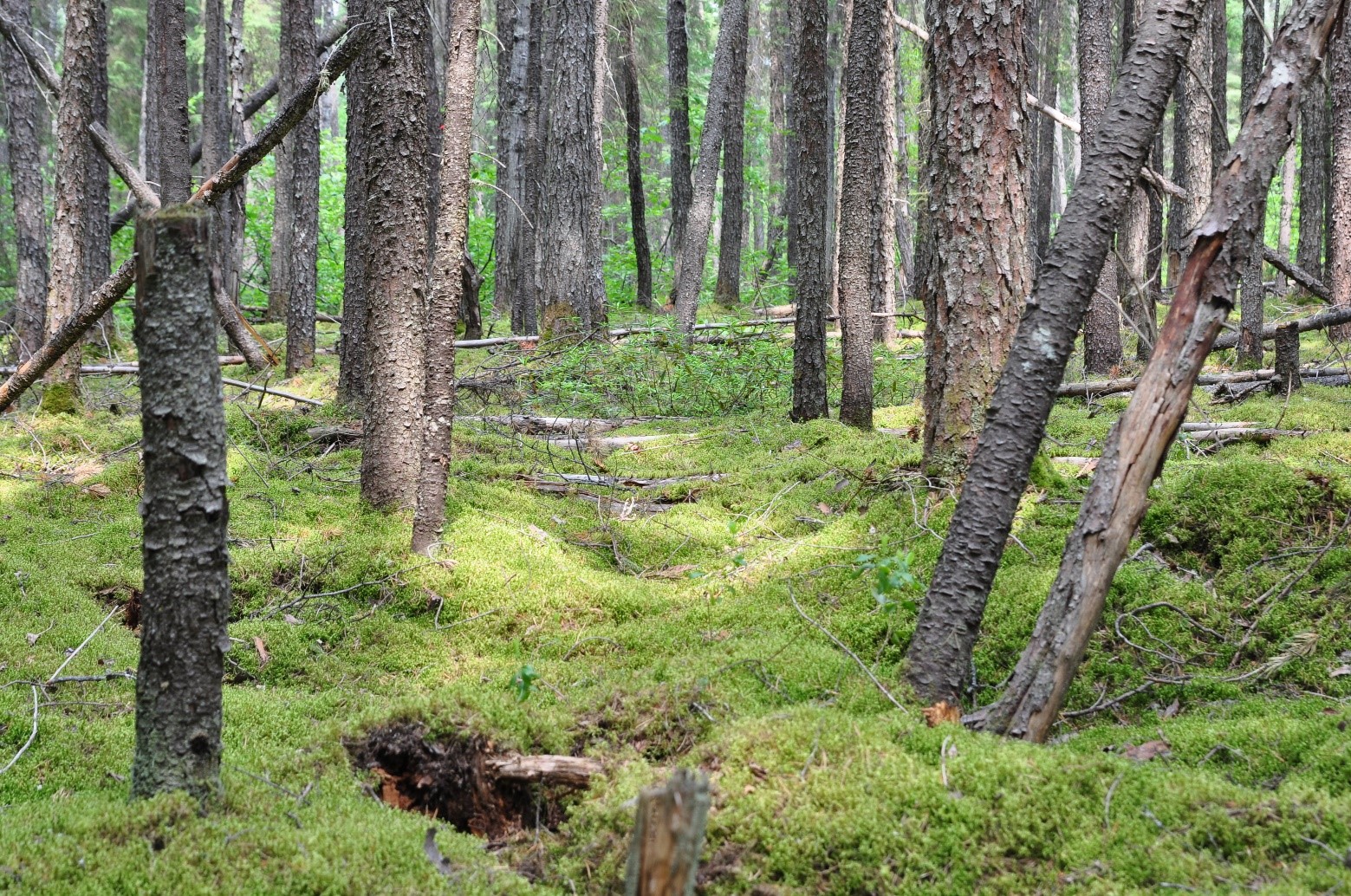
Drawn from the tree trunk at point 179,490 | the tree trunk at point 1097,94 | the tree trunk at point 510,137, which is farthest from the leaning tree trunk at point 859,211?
the tree trunk at point 510,137

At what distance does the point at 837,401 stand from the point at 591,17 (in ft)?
21.2

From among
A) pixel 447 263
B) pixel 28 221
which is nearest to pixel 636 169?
pixel 28 221

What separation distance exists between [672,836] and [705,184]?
12586mm

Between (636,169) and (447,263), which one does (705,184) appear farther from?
(447,263)

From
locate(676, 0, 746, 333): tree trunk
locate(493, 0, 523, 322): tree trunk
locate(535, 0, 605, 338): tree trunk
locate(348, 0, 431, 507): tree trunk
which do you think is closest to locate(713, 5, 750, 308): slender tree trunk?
locate(676, 0, 746, 333): tree trunk

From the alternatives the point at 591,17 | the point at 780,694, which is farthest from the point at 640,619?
the point at 591,17

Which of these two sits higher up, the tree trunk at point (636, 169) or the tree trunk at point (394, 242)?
the tree trunk at point (636, 169)

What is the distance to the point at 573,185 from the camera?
42.3 ft

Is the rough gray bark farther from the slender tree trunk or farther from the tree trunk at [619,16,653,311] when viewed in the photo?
the slender tree trunk

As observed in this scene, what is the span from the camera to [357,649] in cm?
456

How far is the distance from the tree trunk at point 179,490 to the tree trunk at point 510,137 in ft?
45.7

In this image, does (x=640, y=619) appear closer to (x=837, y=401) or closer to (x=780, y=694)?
(x=780, y=694)

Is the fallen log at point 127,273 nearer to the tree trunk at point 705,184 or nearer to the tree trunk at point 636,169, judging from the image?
the tree trunk at point 705,184

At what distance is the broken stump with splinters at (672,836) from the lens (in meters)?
1.62
